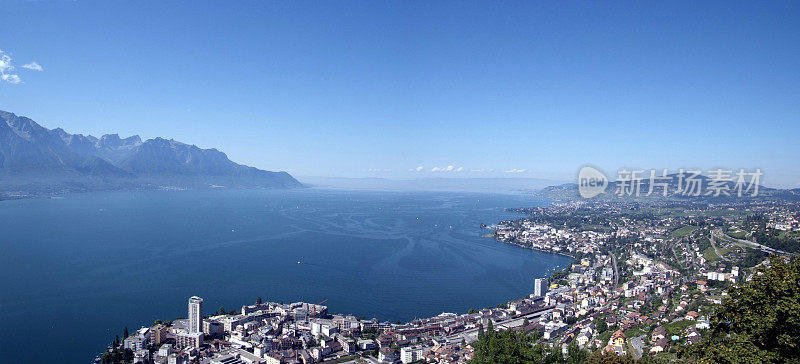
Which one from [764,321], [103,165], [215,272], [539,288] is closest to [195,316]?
[215,272]

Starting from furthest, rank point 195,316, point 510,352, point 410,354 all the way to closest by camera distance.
Answer: point 195,316, point 410,354, point 510,352

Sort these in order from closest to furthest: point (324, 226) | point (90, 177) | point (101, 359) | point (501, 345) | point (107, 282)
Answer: point (501, 345) → point (101, 359) → point (107, 282) → point (324, 226) → point (90, 177)

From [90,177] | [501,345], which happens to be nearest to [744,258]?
[501,345]

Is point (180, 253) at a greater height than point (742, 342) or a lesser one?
lesser

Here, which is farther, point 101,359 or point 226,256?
point 226,256

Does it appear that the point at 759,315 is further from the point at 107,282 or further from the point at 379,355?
the point at 107,282

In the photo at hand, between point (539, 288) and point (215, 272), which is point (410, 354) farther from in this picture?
point (215, 272)
